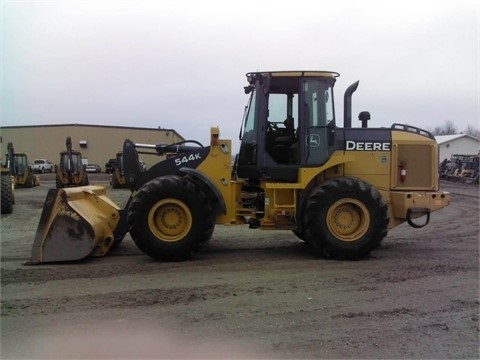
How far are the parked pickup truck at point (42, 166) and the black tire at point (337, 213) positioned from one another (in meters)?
55.4

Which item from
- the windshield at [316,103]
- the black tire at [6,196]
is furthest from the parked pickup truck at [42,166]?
the windshield at [316,103]

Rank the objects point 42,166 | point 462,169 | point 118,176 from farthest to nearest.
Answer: point 42,166 < point 462,169 < point 118,176

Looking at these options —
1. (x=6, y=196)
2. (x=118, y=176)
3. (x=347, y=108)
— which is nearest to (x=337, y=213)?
(x=347, y=108)

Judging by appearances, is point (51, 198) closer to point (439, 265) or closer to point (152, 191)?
point (152, 191)

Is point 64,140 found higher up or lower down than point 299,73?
higher up

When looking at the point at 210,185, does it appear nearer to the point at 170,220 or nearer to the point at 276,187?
the point at 170,220

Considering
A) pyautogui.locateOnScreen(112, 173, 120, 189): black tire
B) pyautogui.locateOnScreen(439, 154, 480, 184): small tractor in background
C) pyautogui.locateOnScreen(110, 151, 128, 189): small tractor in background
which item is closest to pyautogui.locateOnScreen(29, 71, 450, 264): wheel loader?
pyautogui.locateOnScreen(110, 151, 128, 189): small tractor in background

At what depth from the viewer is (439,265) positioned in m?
7.03

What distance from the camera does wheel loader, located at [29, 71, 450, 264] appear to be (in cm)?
704

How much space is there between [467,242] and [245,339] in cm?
663

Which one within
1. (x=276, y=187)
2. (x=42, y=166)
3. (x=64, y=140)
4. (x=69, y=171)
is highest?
(x=64, y=140)

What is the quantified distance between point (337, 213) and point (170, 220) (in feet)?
8.32

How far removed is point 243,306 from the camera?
5074 mm

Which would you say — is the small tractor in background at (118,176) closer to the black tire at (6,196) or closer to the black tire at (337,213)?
the black tire at (6,196)
